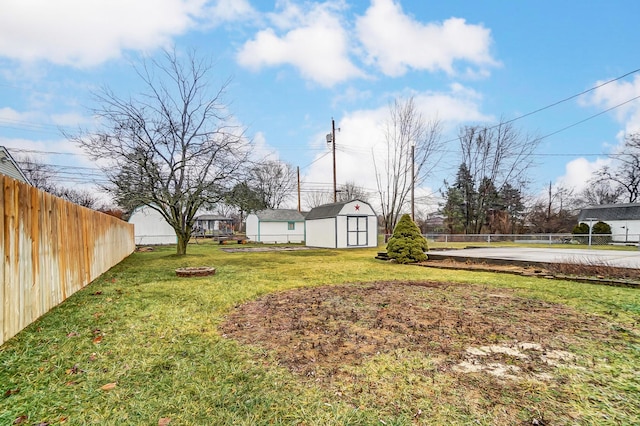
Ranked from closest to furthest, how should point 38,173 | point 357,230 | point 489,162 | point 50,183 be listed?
point 357,230 < point 38,173 < point 489,162 < point 50,183

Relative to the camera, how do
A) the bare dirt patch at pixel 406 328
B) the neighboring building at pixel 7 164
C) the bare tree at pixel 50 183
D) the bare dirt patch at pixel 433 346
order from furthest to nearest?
the bare tree at pixel 50 183 → the neighboring building at pixel 7 164 → the bare dirt patch at pixel 406 328 → the bare dirt patch at pixel 433 346

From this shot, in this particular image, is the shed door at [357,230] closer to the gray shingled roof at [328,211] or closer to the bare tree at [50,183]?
the gray shingled roof at [328,211]

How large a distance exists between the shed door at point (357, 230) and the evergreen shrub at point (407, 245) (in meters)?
9.15

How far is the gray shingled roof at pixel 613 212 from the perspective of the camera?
22.3 metres

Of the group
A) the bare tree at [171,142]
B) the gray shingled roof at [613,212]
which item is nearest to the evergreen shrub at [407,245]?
the bare tree at [171,142]

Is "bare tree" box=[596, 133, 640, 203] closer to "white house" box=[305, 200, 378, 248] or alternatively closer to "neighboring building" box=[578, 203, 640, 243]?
"neighboring building" box=[578, 203, 640, 243]

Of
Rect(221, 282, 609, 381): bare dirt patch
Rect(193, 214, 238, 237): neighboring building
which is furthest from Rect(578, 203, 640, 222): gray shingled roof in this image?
Rect(193, 214, 238, 237): neighboring building

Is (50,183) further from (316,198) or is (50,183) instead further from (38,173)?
(316,198)

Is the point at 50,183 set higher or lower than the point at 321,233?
higher

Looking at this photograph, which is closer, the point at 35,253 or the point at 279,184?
the point at 35,253

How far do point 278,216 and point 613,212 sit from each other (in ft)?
86.6

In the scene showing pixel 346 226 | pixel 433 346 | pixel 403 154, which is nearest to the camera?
pixel 433 346

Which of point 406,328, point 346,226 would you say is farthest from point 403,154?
point 406,328

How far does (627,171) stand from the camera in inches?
1083
